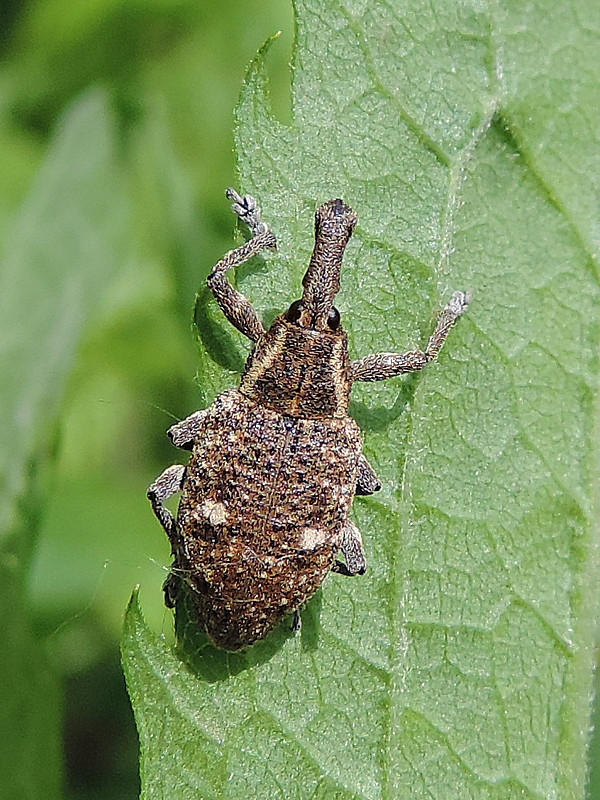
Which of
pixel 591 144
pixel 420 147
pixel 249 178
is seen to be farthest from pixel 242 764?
pixel 591 144

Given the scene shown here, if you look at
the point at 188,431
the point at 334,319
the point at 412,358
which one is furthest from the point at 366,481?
the point at 188,431

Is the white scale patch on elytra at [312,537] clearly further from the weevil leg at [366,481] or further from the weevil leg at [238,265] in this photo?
the weevil leg at [238,265]

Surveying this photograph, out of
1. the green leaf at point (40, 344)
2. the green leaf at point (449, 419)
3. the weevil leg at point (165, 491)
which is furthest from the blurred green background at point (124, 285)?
the green leaf at point (449, 419)

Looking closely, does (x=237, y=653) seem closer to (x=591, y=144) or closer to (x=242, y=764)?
(x=242, y=764)

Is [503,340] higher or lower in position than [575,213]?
lower

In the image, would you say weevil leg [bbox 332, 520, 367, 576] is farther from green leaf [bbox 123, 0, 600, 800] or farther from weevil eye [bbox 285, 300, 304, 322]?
weevil eye [bbox 285, 300, 304, 322]

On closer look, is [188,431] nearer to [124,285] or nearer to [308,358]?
[308,358]
